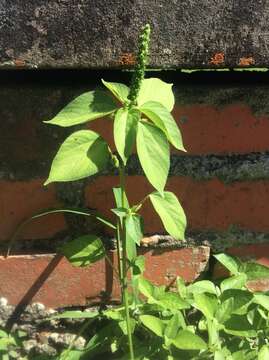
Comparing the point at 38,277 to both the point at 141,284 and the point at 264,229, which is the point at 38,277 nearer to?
the point at 141,284

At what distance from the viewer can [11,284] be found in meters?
1.19

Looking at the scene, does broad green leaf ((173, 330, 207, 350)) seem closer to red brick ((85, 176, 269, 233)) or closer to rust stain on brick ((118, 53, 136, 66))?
red brick ((85, 176, 269, 233))

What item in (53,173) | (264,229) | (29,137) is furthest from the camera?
(264,229)

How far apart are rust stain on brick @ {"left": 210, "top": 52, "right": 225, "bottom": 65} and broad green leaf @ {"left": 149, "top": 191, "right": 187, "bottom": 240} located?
237 millimetres

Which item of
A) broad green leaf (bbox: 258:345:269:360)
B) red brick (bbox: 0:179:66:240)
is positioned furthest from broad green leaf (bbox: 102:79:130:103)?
broad green leaf (bbox: 258:345:269:360)

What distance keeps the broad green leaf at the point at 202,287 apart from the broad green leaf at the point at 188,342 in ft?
0.31

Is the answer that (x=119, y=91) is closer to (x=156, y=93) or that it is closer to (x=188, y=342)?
(x=156, y=93)

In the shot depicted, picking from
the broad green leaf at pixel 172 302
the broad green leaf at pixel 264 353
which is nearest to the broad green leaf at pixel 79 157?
the broad green leaf at pixel 172 302

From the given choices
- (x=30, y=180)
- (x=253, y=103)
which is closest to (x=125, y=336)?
(x=30, y=180)

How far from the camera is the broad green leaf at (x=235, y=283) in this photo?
116cm

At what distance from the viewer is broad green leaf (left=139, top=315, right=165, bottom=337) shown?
1.08 m

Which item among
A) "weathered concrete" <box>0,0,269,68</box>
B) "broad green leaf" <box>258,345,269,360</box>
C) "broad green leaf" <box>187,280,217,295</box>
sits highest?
"weathered concrete" <box>0,0,269,68</box>

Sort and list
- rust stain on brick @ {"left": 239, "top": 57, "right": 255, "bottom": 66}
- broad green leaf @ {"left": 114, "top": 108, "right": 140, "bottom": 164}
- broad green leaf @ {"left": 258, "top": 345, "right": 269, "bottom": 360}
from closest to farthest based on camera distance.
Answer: broad green leaf @ {"left": 114, "top": 108, "right": 140, "bottom": 164} → rust stain on brick @ {"left": 239, "top": 57, "right": 255, "bottom": 66} → broad green leaf @ {"left": 258, "top": 345, "right": 269, "bottom": 360}

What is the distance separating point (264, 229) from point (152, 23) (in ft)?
1.61
